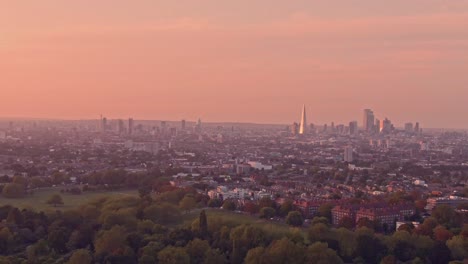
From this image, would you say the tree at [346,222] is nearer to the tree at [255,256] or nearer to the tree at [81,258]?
the tree at [255,256]

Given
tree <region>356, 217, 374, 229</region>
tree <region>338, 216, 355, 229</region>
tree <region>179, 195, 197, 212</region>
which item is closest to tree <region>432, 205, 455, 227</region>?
tree <region>356, 217, 374, 229</region>

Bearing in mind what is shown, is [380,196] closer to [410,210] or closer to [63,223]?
[410,210]

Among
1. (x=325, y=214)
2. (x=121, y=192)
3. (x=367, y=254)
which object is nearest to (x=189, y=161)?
(x=121, y=192)

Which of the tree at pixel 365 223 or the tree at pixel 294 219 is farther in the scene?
the tree at pixel 294 219

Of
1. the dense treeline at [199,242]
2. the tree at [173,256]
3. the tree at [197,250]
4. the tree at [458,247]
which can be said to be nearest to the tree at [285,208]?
the dense treeline at [199,242]

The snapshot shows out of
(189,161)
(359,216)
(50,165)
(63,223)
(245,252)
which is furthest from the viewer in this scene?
(189,161)

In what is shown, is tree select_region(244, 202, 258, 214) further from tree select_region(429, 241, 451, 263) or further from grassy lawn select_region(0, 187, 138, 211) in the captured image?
tree select_region(429, 241, 451, 263)
